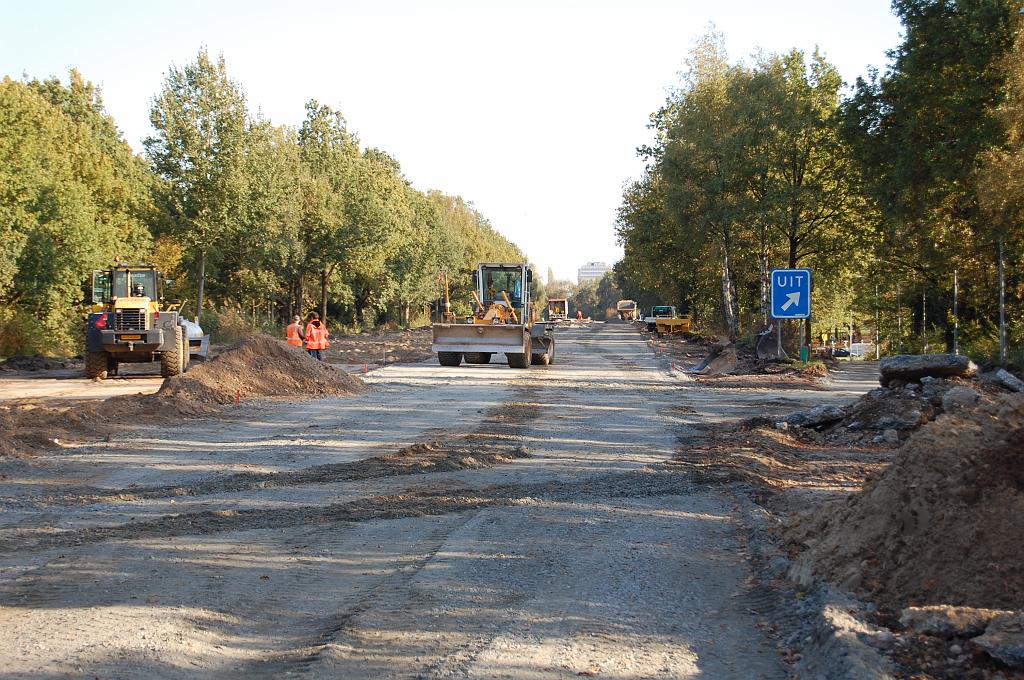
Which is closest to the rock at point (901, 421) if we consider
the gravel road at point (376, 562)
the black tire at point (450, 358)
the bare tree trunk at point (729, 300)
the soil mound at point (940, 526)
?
the gravel road at point (376, 562)

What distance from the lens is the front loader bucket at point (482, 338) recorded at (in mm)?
30016

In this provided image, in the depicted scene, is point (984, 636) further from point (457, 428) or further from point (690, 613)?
point (457, 428)

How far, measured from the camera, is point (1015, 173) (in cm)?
2088

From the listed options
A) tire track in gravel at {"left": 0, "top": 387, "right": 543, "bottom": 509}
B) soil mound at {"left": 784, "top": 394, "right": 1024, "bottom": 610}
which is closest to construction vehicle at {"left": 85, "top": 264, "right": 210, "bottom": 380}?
tire track in gravel at {"left": 0, "top": 387, "right": 543, "bottom": 509}

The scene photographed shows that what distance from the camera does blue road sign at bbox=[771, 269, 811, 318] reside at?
24.0 m

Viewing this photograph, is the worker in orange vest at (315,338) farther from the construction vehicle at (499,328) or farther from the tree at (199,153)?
the tree at (199,153)

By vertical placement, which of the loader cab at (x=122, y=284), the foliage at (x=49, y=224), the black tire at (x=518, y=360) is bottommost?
the black tire at (x=518, y=360)

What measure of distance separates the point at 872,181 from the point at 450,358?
13728mm

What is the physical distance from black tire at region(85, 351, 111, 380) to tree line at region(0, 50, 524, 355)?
10.4 metres

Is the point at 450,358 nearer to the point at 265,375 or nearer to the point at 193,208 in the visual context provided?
the point at 265,375

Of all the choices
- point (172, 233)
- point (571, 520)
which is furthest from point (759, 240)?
point (571, 520)

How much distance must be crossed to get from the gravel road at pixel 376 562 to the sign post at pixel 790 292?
10.7m

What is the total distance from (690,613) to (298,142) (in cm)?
6784

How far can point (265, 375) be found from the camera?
2200 centimetres
